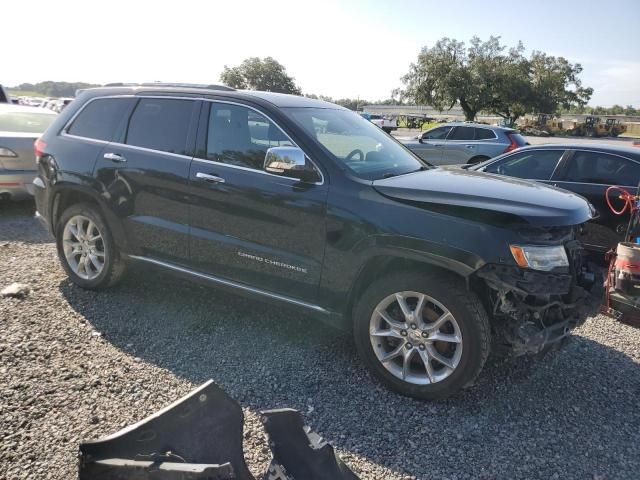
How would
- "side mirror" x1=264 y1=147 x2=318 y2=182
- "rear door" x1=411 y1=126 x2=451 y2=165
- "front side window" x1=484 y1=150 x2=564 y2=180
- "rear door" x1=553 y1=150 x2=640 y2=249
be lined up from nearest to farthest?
"side mirror" x1=264 y1=147 x2=318 y2=182
"rear door" x1=553 y1=150 x2=640 y2=249
"front side window" x1=484 y1=150 x2=564 y2=180
"rear door" x1=411 y1=126 x2=451 y2=165

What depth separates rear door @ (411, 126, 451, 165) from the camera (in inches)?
523

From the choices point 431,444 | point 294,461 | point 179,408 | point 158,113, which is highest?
point 158,113

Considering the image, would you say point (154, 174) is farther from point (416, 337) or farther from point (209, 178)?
point (416, 337)

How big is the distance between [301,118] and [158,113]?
1336mm

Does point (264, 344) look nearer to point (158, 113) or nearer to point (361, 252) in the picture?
point (361, 252)

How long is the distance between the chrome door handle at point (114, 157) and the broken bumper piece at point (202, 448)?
257 cm

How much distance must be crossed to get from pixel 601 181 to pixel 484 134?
7.18 metres

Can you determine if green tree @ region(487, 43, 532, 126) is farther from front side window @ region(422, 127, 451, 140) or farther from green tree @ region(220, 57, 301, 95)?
front side window @ region(422, 127, 451, 140)

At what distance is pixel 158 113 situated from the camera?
4117 millimetres

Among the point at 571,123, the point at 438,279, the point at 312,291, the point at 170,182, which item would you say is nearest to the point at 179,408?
the point at 312,291

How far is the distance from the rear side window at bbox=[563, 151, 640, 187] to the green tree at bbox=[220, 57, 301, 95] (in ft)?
226

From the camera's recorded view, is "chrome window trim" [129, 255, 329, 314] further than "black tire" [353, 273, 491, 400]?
Yes

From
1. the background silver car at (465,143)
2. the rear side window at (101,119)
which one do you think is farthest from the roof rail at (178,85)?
the background silver car at (465,143)

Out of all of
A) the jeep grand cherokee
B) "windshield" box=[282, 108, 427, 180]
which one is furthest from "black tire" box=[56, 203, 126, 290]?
"windshield" box=[282, 108, 427, 180]
